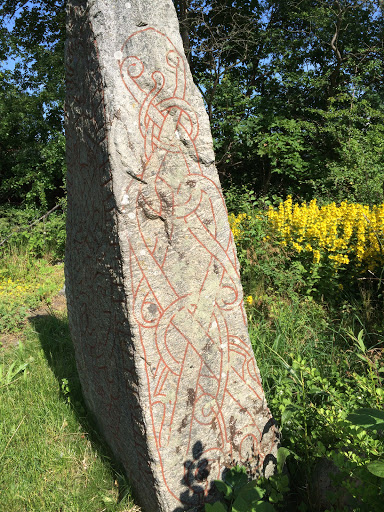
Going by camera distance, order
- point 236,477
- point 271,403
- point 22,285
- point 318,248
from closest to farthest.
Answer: point 236,477 → point 271,403 → point 318,248 → point 22,285

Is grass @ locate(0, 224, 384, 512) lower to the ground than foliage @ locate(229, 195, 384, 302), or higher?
lower

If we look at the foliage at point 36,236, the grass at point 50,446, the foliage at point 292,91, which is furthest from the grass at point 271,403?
the foliage at point 292,91

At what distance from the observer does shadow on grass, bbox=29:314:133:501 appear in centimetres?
220

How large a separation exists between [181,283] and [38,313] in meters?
3.22

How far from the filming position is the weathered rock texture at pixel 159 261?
1671 millimetres

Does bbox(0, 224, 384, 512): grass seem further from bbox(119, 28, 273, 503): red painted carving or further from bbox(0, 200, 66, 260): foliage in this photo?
bbox(0, 200, 66, 260): foliage

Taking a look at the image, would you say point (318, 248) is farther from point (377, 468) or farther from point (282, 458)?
point (377, 468)

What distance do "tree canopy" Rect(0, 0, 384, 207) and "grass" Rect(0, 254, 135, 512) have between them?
512cm

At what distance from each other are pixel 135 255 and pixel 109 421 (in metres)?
1.02

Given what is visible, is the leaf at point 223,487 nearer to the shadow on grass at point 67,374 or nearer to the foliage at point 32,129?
the shadow on grass at point 67,374

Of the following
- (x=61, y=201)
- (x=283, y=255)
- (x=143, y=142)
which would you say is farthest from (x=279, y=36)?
(x=143, y=142)

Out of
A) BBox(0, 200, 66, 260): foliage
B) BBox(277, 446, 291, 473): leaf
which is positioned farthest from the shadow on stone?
BBox(0, 200, 66, 260): foliage

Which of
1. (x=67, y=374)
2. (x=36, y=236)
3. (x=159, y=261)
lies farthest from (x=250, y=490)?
(x=36, y=236)

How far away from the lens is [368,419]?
1.23 meters
